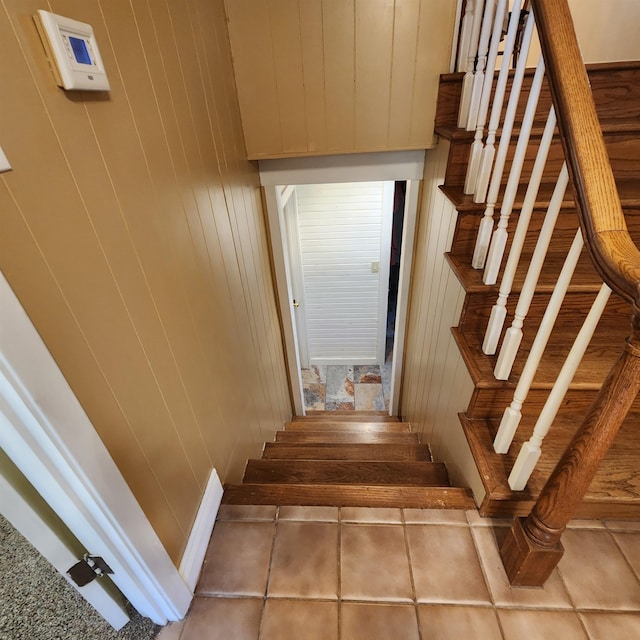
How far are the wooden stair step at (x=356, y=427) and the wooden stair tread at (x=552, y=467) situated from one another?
158cm

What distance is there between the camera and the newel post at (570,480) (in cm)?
65

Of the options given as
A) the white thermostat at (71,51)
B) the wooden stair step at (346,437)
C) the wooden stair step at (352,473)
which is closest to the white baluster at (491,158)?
the wooden stair step at (352,473)

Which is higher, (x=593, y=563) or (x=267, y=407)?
(x=593, y=563)

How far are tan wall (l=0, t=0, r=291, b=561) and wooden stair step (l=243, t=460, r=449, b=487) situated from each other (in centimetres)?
24

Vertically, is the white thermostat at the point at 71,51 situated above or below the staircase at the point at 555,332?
above

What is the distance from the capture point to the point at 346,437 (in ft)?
8.76

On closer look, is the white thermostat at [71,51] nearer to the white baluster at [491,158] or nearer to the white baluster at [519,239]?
the white baluster at [519,239]

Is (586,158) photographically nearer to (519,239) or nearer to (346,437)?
(519,239)

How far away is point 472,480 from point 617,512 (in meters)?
0.41

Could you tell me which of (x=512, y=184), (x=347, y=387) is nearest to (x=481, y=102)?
(x=512, y=184)

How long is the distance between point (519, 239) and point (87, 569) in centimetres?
135

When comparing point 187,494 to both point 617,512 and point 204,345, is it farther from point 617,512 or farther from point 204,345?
point 617,512

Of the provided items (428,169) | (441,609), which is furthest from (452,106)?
(441,609)

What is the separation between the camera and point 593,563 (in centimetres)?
102
